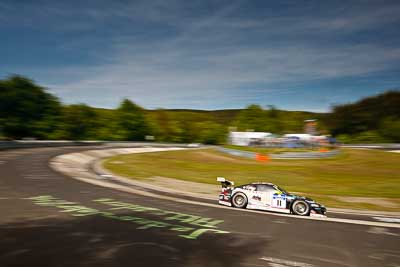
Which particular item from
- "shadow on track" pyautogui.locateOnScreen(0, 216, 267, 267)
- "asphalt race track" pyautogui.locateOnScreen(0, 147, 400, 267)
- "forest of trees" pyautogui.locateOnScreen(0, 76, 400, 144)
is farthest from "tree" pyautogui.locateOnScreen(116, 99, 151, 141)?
"shadow on track" pyautogui.locateOnScreen(0, 216, 267, 267)

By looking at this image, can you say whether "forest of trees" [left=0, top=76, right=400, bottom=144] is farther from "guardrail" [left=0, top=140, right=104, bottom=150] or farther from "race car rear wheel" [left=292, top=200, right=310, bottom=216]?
"race car rear wheel" [left=292, top=200, right=310, bottom=216]

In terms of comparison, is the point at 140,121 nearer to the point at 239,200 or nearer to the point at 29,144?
the point at 29,144

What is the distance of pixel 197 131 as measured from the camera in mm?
121062

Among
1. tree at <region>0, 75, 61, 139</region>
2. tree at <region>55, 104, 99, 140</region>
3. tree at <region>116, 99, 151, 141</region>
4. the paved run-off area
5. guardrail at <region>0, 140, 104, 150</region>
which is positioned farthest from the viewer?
tree at <region>116, 99, 151, 141</region>

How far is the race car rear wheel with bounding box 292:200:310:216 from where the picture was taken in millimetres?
13039

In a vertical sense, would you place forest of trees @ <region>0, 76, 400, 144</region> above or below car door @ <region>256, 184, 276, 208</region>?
above

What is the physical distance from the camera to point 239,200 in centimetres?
1417

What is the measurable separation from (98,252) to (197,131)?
113341 millimetres

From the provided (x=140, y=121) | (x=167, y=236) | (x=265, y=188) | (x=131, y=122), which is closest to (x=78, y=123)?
(x=131, y=122)

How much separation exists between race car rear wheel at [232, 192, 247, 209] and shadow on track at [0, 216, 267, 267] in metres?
4.34

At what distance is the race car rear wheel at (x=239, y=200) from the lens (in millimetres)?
14013

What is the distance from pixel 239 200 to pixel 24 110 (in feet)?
260

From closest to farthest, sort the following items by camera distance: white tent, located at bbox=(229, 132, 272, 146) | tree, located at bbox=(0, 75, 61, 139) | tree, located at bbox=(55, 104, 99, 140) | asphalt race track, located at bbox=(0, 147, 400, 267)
→ asphalt race track, located at bbox=(0, 147, 400, 267) < white tent, located at bbox=(229, 132, 272, 146) < tree, located at bbox=(0, 75, 61, 139) < tree, located at bbox=(55, 104, 99, 140)

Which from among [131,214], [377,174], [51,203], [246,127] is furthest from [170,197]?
[246,127]
